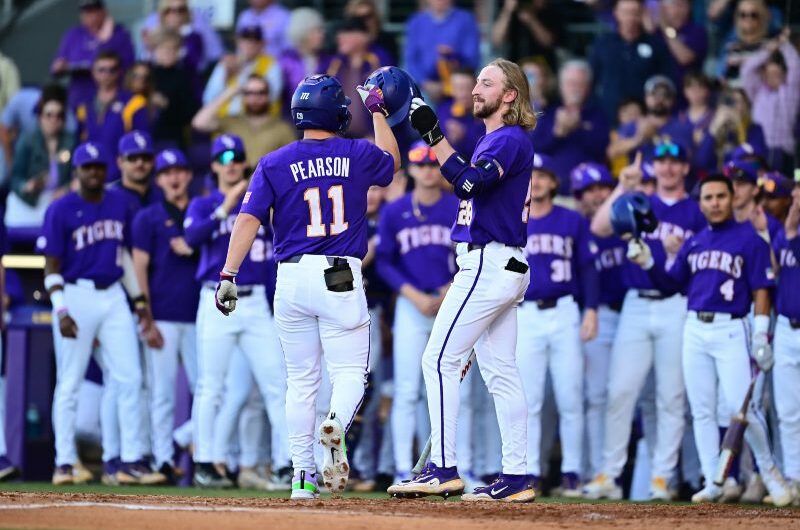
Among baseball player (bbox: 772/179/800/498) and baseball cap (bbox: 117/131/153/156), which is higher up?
baseball cap (bbox: 117/131/153/156)

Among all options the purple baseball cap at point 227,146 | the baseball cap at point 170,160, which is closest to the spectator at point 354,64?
the baseball cap at point 170,160

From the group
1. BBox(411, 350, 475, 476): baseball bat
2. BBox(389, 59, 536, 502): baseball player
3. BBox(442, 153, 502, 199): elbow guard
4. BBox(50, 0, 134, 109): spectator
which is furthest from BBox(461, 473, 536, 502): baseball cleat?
BBox(50, 0, 134, 109): spectator

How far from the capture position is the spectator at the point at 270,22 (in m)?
14.7

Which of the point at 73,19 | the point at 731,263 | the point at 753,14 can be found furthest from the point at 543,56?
the point at 73,19

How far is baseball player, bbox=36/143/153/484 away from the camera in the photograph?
36.4ft

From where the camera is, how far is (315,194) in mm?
7820

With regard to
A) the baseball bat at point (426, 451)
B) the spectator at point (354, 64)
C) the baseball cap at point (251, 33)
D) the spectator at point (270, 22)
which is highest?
the spectator at point (270, 22)

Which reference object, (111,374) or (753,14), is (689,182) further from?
(111,374)

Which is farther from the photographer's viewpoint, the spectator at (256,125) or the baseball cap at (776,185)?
the spectator at (256,125)

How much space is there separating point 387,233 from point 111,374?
7.84ft

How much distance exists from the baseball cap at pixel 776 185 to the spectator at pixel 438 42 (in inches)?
149

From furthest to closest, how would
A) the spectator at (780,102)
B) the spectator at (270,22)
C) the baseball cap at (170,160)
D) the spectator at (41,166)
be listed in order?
the spectator at (270,22) < the spectator at (41,166) < the spectator at (780,102) < the baseball cap at (170,160)

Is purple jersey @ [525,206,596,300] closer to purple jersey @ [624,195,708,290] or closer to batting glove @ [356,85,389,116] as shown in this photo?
purple jersey @ [624,195,708,290]

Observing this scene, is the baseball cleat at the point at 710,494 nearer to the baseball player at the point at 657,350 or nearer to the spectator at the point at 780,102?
the baseball player at the point at 657,350
